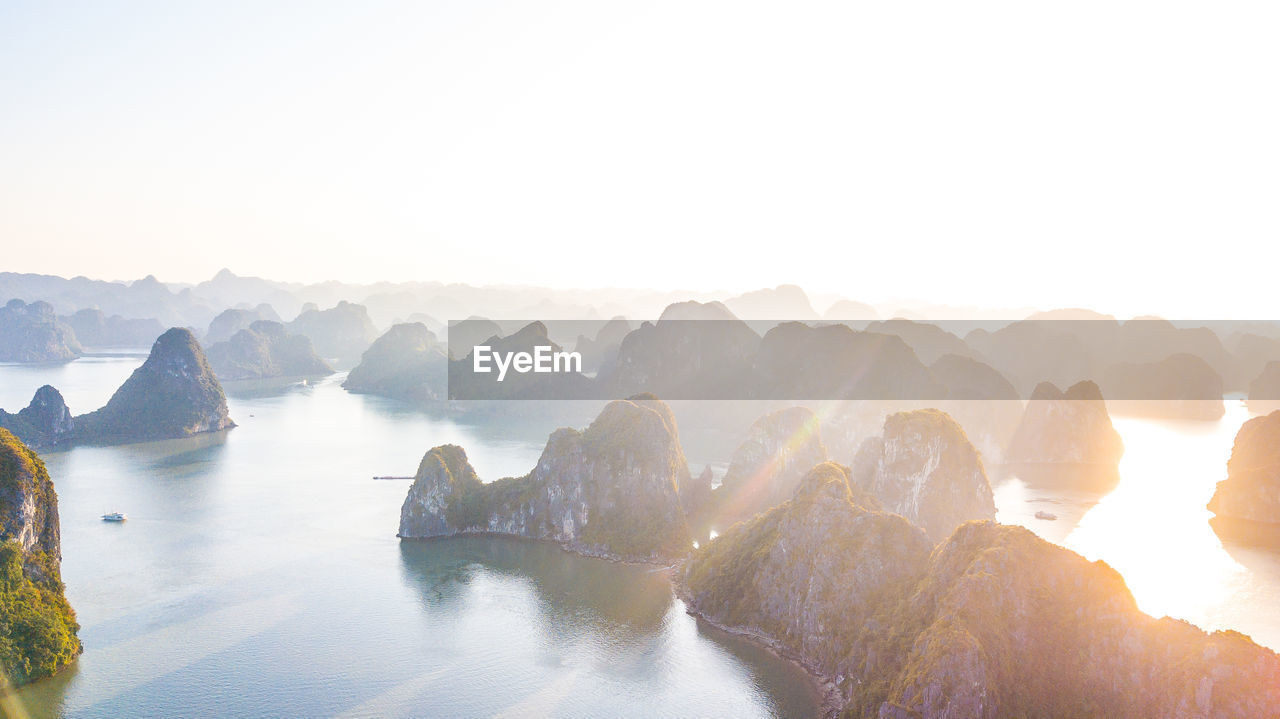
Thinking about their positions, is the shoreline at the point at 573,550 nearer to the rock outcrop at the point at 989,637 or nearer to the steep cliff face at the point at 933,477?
the rock outcrop at the point at 989,637

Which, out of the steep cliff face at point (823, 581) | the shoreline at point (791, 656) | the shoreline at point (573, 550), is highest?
the steep cliff face at point (823, 581)

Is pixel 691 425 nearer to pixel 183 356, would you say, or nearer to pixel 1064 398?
pixel 1064 398

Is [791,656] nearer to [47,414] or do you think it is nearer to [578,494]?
[578,494]

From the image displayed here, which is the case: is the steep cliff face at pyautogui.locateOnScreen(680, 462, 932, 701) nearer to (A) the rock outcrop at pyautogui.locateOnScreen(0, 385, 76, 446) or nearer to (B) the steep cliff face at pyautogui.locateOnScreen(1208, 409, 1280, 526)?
(B) the steep cliff face at pyautogui.locateOnScreen(1208, 409, 1280, 526)

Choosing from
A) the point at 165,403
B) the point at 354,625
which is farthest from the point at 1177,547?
the point at 165,403

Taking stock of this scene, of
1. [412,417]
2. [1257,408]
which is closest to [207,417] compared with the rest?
[412,417]

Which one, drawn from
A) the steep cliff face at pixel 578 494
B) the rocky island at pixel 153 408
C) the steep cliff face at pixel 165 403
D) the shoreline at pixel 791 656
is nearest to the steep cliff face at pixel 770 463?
the steep cliff face at pixel 578 494
